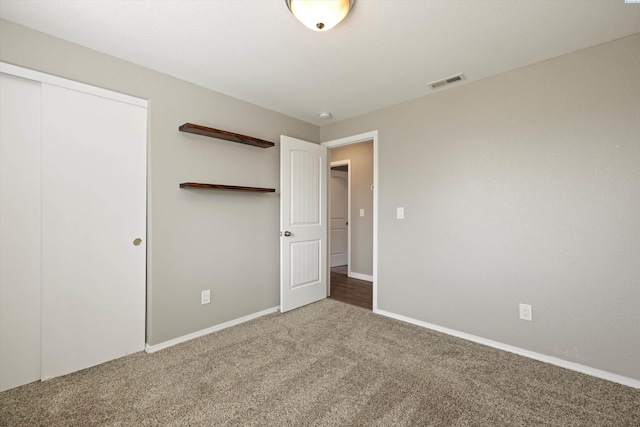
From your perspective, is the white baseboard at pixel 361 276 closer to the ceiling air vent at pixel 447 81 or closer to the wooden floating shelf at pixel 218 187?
the wooden floating shelf at pixel 218 187

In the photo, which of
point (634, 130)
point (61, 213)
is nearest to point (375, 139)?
point (634, 130)

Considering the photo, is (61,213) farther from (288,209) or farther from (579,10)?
(579,10)

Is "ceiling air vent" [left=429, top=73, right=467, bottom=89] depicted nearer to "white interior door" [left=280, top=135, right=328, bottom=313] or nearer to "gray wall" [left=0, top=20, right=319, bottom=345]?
"white interior door" [left=280, top=135, right=328, bottom=313]

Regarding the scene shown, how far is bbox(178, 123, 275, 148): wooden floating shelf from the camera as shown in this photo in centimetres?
235

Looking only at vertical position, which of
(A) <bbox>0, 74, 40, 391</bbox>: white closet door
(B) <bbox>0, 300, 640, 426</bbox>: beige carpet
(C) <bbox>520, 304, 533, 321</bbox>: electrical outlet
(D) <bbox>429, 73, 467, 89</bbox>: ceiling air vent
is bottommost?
(B) <bbox>0, 300, 640, 426</bbox>: beige carpet

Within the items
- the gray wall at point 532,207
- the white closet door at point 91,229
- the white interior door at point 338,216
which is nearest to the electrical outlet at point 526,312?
the gray wall at point 532,207

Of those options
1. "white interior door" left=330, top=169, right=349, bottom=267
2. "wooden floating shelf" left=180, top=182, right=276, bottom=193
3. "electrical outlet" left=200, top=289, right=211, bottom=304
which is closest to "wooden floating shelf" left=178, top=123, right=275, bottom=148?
"wooden floating shelf" left=180, top=182, right=276, bottom=193

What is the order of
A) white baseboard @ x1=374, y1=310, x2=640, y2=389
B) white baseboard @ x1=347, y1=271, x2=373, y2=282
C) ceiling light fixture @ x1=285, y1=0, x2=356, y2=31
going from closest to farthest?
ceiling light fixture @ x1=285, y1=0, x2=356, y2=31 → white baseboard @ x1=374, y1=310, x2=640, y2=389 → white baseboard @ x1=347, y1=271, x2=373, y2=282

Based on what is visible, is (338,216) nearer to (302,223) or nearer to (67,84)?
(302,223)

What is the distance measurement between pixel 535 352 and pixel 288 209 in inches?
101

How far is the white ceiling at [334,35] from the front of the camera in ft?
5.27

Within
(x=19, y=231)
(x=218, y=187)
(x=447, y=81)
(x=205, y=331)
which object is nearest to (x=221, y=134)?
(x=218, y=187)

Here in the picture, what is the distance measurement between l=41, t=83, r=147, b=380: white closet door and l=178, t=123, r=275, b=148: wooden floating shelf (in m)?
0.35

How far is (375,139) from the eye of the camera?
318 centimetres
